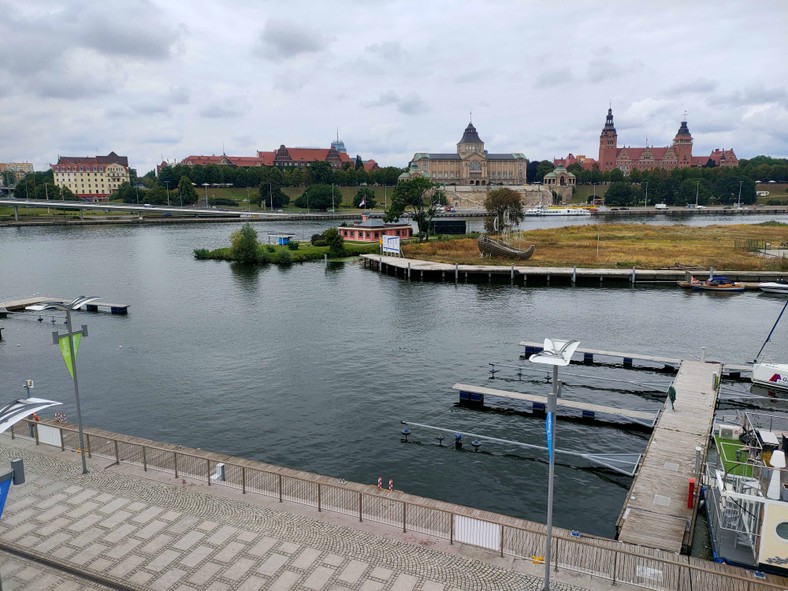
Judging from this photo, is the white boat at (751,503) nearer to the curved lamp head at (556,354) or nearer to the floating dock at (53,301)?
the curved lamp head at (556,354)

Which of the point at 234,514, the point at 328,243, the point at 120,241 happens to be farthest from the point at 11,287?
the point at 234,514

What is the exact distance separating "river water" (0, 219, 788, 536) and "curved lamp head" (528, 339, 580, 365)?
10611mm

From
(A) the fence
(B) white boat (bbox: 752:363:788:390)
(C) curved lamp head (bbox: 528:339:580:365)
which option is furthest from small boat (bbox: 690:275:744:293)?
(C) curved lamp head (bbox: 528:339:580:365)

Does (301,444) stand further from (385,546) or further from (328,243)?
(328,243)

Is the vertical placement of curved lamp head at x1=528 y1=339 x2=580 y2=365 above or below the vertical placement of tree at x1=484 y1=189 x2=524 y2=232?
below

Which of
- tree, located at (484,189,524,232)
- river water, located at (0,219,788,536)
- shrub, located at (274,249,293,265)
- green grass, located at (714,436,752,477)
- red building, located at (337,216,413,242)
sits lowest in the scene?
river water, located at (0,219,788,536)

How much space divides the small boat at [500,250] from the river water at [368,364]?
59.4 feet

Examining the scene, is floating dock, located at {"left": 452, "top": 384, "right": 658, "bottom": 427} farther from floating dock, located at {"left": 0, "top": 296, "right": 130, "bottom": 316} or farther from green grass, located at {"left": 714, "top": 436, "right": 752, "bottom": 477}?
floating dock, located at {"left": 0, "top": 296, "right": 130, "bottom": 316}

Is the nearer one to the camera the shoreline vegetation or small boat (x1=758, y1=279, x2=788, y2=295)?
small boat (x1=758, y1=279, x2=788, y2=295)

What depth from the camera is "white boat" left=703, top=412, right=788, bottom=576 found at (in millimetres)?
17859

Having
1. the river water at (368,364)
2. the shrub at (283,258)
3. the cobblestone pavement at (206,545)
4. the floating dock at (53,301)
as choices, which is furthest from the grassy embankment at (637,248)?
the cobblestone pavement at (206,545)

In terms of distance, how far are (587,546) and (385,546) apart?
6.31 metres

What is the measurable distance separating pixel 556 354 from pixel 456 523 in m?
6.79

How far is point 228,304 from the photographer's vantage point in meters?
66.0
